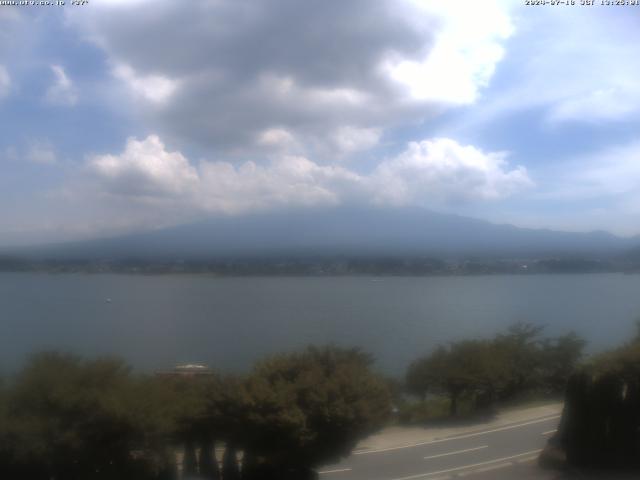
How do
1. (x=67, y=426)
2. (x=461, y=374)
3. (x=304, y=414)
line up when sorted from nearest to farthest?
(x=67, y=426) → (x=304, y=414) → (x=461, y=374)

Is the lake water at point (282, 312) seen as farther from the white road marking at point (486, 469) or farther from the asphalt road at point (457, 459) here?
the white road marking at point (486, 469)

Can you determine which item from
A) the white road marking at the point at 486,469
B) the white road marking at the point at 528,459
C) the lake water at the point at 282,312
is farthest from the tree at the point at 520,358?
the white road marking at the point at 486,469

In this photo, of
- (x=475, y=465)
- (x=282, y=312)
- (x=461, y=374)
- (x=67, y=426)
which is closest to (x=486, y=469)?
(x=475, y=465)

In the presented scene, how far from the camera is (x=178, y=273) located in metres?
33.0

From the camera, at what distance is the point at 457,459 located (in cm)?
958

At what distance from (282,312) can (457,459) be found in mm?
19555

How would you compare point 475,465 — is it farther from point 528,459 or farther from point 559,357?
point 559,357

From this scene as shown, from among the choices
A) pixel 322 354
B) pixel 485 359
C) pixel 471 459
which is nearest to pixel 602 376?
pixel 471 459

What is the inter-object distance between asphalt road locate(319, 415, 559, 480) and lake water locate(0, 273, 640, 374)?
2721 mm

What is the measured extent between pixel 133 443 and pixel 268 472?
2.08m

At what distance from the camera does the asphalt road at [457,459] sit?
28.4ft

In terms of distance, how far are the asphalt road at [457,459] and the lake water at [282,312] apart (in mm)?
2721

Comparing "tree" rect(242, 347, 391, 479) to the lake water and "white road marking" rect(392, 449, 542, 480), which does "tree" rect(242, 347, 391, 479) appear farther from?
the lake water

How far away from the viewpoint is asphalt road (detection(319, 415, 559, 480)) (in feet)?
28.4
